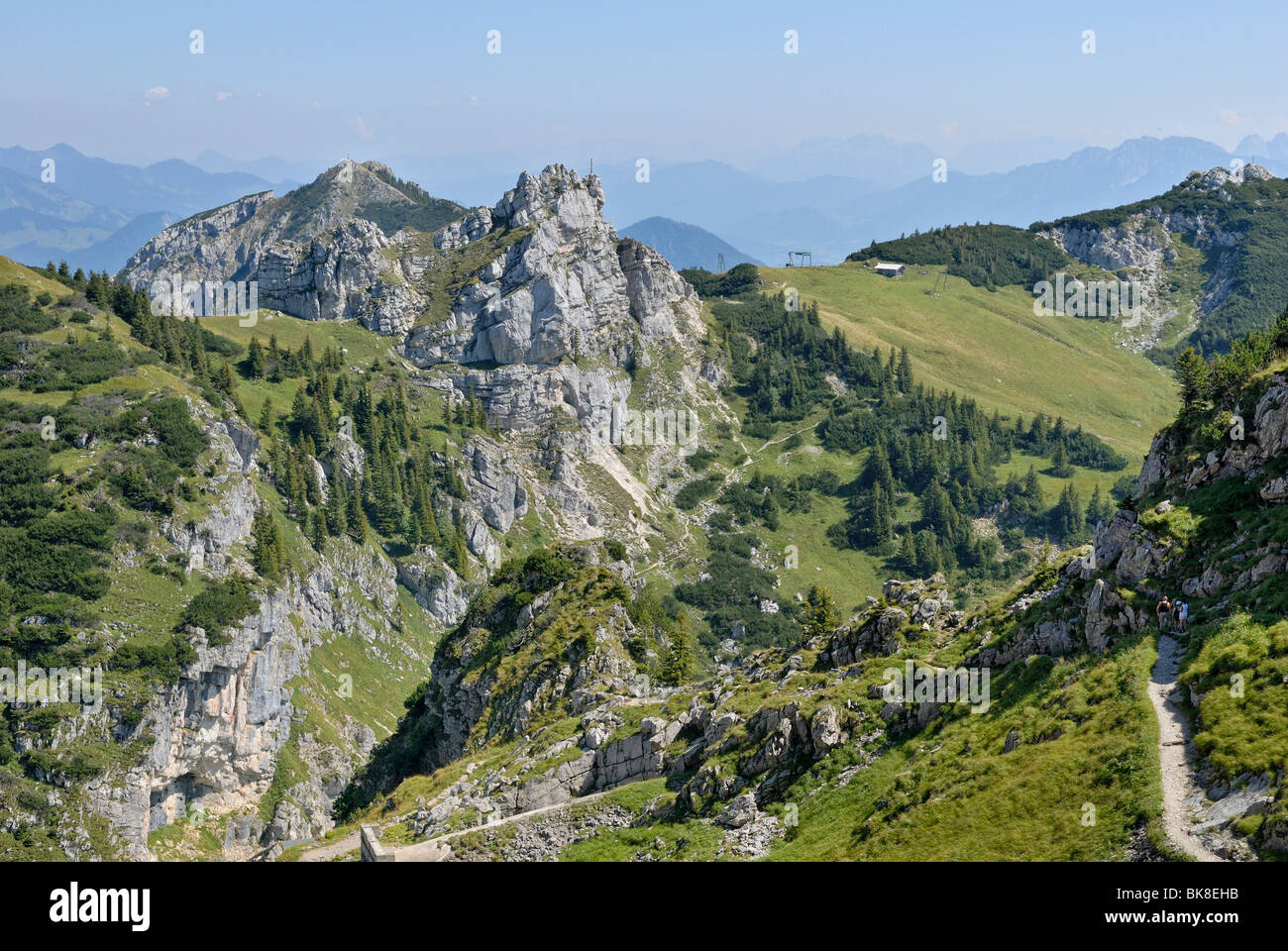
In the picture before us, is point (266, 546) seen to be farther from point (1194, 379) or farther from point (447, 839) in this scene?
point (1194, 379)

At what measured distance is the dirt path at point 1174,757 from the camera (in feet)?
117

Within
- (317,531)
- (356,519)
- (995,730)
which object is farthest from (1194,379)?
(356,519)

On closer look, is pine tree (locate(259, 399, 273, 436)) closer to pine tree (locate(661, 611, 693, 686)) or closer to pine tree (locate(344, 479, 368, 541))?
pine tree (locate(344, 479, 368, 541))

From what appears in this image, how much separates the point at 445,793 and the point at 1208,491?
164 ft

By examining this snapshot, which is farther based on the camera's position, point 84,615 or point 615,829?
point 84,615

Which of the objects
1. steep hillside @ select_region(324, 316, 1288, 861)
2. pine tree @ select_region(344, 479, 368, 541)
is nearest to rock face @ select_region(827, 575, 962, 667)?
steep hillside @ select_region(324, 316, 1288, 861)

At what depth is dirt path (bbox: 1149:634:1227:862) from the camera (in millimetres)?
35719

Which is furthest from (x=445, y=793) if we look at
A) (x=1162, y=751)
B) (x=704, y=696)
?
(x=1162, y=751)

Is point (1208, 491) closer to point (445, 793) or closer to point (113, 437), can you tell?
point (445, 793)

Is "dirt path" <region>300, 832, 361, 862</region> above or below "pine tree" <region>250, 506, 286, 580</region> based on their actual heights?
below

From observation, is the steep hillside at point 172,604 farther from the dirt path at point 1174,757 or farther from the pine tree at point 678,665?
the dirt path at point 1174,757

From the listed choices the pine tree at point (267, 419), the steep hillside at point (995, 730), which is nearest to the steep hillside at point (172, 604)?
the pine tree at point (267, 419)

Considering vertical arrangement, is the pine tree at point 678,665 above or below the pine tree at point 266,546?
above
